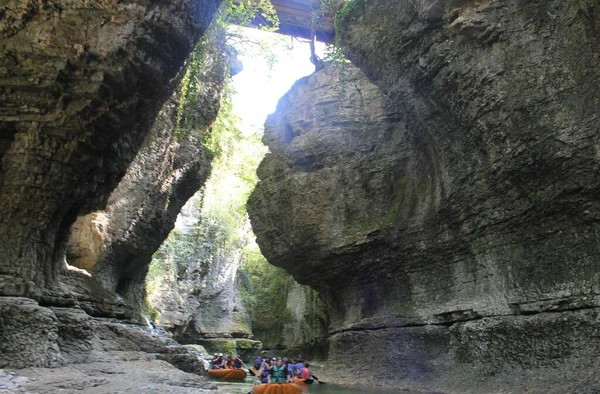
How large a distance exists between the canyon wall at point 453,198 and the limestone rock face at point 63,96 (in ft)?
16.5

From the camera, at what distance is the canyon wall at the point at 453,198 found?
7258 mm

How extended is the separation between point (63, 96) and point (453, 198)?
763 cm

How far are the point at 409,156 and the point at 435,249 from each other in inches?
123

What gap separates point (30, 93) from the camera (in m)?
6.34

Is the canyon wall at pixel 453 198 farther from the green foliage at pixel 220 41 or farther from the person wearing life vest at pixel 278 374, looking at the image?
the green foliage at pixel 220 41

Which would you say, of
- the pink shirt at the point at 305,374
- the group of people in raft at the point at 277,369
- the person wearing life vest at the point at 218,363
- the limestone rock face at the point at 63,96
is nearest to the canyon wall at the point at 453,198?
the pink shirt at the point at 305,374

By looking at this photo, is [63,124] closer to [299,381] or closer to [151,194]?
[151,194]

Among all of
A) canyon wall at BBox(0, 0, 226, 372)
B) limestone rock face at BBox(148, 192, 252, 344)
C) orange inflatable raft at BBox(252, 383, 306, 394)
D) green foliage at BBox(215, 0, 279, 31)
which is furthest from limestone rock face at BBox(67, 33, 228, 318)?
limestone rock face at BBox(148, 192, 252, 344)

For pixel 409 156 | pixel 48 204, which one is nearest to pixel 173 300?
pixel 409 156

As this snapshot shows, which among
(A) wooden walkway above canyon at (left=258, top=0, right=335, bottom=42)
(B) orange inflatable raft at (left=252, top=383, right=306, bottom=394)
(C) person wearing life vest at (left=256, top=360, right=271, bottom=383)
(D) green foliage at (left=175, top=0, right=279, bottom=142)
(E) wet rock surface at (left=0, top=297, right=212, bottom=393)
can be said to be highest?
(A) wooden walkway above canyon at (left=258, top=0, right=335, bottom=42)

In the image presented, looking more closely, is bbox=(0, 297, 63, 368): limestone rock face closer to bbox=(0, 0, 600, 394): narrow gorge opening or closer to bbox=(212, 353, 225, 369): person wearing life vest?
bbox=(0, 0, 600, 394): narrow gorge opening

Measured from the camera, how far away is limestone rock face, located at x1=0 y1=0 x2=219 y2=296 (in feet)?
19.7

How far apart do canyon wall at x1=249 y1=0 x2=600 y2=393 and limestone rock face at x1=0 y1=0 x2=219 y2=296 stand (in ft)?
16.5

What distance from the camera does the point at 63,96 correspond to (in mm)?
6398
